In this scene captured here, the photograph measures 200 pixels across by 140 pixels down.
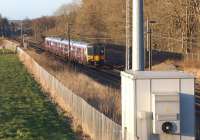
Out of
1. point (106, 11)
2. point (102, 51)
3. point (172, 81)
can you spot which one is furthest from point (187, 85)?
point (106, 11)

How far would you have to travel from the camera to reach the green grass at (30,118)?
2036 cm

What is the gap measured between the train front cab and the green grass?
21.4 meters

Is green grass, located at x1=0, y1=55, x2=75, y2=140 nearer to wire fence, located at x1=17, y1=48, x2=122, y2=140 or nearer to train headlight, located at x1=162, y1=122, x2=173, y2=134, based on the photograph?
wire fence, located at x1=17, y1=48, x2=122, y2=140

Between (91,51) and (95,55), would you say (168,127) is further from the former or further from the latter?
(91,51)

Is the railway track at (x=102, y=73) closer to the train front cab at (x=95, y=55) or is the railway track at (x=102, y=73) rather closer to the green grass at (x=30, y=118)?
the train front cab at (x=95, y=55)

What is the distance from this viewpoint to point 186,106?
10164mm

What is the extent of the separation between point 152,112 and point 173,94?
0.46 meters

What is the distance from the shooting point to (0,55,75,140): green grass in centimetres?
2036

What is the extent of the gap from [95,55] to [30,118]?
3528 cm

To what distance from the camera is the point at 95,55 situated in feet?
198

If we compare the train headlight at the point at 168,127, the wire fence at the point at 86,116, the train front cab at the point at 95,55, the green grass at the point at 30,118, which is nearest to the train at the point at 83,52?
the train front cab at the point at 95,55

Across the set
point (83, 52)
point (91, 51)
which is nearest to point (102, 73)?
point (91, 51)

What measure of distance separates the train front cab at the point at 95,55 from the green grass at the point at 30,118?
21.4 m

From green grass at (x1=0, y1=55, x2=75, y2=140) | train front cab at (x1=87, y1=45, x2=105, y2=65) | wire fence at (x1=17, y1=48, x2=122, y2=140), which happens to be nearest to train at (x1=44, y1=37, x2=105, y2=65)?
train front cab at (x1=87, y1=45, x2=105, y2=65)
